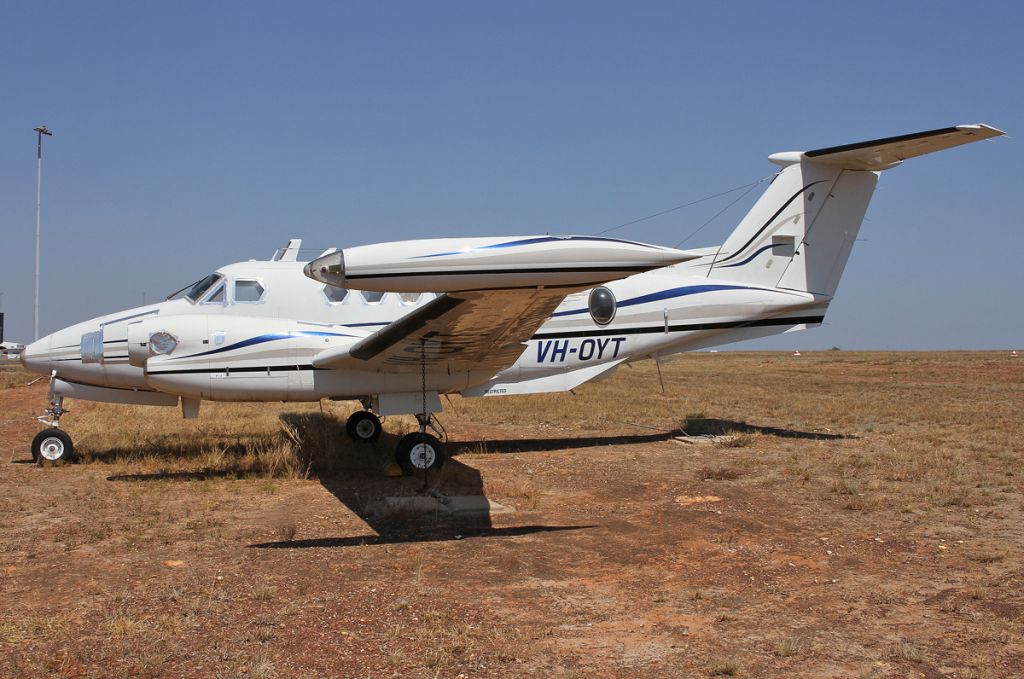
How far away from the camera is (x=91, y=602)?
5.58 metres

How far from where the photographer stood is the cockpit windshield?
1148 centimetres

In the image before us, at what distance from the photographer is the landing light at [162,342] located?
10.1 metres

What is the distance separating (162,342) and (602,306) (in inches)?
252

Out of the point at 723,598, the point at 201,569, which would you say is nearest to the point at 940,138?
the point at 723,598

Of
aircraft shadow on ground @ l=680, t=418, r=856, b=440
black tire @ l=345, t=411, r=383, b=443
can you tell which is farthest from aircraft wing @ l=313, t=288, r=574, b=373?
aircraft shadow on ground @ l=680, t=418, r=856, b=440

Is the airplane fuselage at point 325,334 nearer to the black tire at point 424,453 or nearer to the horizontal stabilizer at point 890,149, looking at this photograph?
the black tire at point 424,453

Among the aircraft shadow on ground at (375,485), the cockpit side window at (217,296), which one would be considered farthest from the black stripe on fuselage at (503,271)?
the cockpit side window at (217,296)

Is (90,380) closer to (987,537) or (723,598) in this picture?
(723,598)

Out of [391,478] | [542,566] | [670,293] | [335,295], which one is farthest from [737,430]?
[542,566]

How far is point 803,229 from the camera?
13.9 metres

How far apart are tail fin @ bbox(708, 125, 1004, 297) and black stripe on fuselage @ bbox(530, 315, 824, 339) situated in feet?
1.75

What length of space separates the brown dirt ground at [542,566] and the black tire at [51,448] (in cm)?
34

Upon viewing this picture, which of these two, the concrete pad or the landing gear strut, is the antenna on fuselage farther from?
the concrete pad

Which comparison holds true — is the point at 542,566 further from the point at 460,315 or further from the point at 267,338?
the point at 267,338
